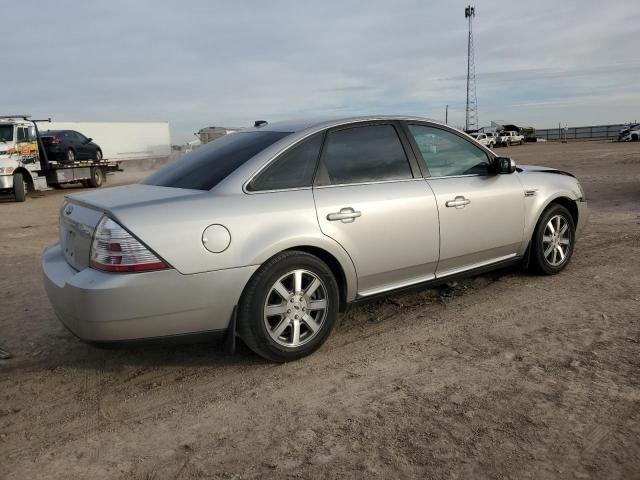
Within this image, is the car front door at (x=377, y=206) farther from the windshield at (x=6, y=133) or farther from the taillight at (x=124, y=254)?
the windshield at (x=6, y=133)

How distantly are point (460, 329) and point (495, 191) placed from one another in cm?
129

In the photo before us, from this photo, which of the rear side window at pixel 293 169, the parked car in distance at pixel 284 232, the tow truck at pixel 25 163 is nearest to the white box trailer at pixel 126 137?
the tow truck at pixel 25 163

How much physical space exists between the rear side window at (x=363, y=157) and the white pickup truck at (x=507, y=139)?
53.0m

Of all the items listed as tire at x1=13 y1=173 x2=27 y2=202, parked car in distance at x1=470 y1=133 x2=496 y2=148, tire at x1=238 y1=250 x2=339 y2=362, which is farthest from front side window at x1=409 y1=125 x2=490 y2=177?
parked car in distance at x1=470 y1=133 x2=496 y2=148

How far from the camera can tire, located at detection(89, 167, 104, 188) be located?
21.5 m

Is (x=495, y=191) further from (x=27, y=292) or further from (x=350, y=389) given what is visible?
(x=27, y=292)

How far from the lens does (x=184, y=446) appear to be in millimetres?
2705

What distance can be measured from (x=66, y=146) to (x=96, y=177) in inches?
72.5

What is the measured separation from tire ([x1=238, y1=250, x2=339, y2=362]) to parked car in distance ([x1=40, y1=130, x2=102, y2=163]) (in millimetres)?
18722

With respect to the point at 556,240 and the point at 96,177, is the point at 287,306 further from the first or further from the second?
the point at 96,177

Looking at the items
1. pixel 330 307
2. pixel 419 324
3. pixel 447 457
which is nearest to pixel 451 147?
pixel 419 324

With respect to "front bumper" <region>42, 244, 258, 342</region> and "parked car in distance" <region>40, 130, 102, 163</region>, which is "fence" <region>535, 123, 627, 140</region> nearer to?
"parked car in distance" <region>40, 130, 102, 163</region>

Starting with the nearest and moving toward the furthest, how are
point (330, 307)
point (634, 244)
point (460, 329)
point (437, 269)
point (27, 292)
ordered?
point (330, 307) < point (460, 329) < point (437, 269) < point (27, 292) < point (634, 244)

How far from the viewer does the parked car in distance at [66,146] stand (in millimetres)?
19688
